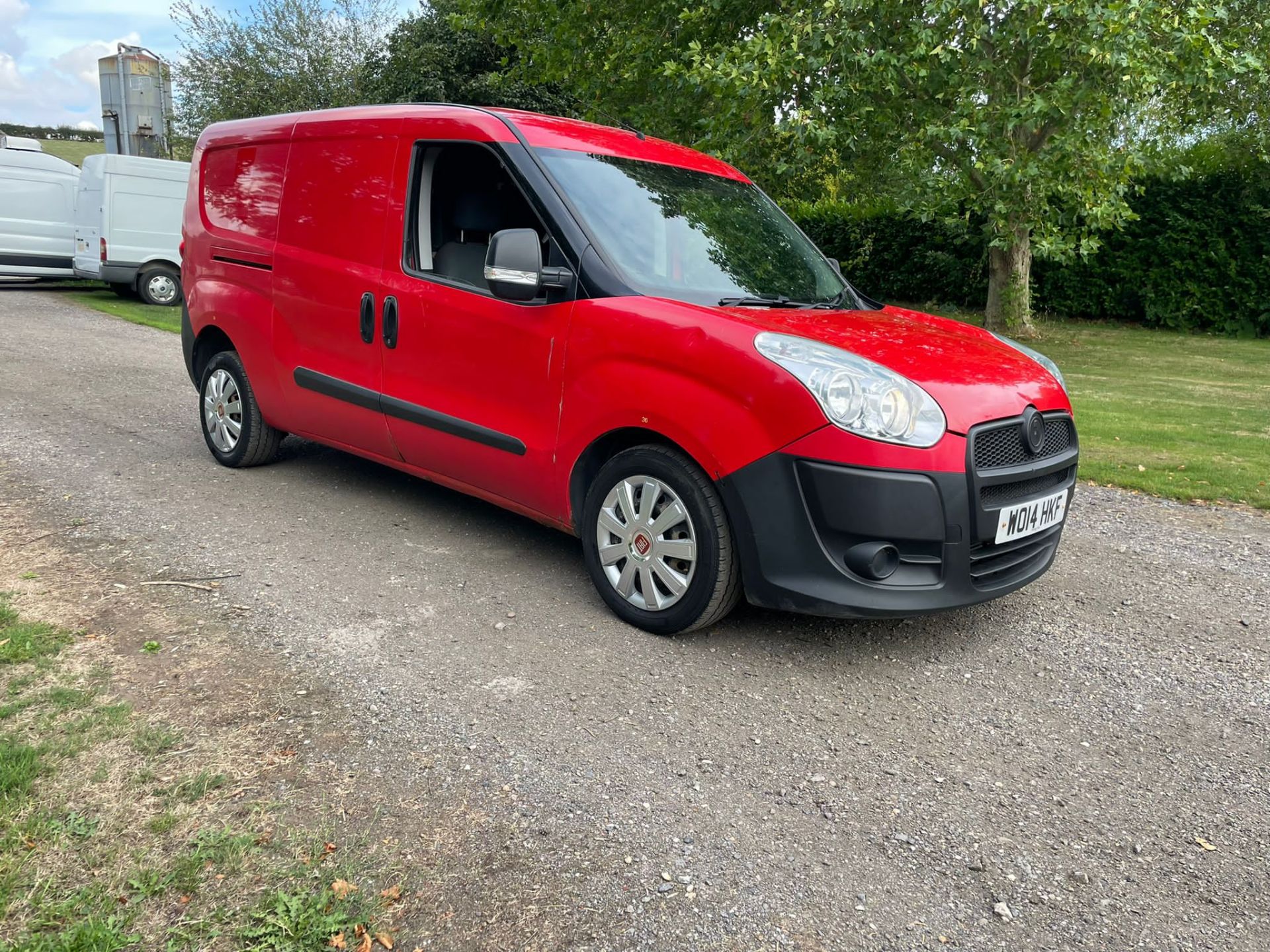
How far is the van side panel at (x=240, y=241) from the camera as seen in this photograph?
5457 millimetres

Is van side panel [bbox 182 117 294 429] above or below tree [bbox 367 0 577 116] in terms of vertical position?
below

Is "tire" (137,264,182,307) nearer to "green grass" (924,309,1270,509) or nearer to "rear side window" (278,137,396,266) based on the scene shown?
"rear side window" (278,137,396,266)

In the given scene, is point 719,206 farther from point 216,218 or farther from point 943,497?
point 216,218

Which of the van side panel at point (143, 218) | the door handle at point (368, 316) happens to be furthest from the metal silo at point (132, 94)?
the door handle at point (368, 316)

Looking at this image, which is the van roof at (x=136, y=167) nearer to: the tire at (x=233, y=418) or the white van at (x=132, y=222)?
the white van at (x=132, y=222)

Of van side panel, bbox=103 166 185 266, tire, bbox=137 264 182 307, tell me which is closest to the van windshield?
van side panel, bbox=103 166 185 266

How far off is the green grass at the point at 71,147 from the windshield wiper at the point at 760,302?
49.3 meters

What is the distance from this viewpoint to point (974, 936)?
7.45ft

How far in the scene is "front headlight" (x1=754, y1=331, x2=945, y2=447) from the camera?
133 inches

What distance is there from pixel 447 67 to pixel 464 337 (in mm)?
24702

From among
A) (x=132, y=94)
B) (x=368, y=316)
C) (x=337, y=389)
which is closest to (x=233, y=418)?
(x=337, y=389)

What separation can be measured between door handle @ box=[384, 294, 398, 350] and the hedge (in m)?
16.2

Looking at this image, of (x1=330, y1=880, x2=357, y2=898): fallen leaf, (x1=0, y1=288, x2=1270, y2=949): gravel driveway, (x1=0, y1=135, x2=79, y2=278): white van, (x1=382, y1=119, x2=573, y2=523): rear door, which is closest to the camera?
(x1=330, y1=880, x2=357, y2=898): fallen leaf

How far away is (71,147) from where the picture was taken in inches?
2098
